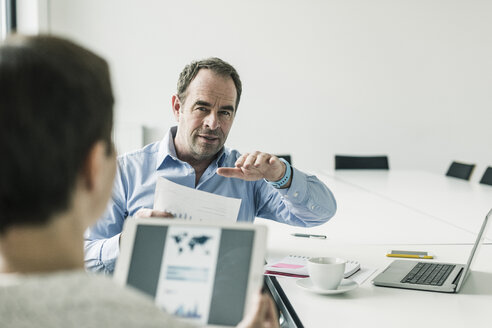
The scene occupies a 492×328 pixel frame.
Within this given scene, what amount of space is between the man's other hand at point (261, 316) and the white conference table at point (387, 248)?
1.41ft

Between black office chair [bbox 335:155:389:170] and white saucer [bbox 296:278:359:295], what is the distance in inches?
122

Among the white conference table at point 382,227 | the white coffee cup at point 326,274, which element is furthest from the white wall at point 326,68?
the white coffee cup at point 326,274

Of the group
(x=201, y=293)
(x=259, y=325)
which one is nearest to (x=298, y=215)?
(x=201, y=293)

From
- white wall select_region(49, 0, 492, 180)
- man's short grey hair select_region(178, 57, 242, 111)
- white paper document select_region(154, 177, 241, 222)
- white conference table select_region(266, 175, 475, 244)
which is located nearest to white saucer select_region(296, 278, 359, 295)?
white paper document select_region(154, 177, 241, 222)

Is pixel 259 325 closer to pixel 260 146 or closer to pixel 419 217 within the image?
pixel 419 217

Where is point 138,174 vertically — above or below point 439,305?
above

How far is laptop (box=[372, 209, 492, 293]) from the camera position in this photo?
1424mm

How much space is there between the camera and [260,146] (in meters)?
5.98

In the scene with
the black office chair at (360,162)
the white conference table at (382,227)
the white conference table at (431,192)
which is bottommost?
the black office chair at (360,162)

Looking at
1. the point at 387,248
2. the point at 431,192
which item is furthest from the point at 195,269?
the point at 431,192

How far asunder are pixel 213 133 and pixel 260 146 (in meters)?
4.10

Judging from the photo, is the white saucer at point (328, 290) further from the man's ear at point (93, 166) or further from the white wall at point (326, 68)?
the white wall at point (326, 68)

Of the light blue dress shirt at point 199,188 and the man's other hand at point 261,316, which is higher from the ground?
the man's other hand at point 261,316

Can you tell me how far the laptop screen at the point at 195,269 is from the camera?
967 mm
